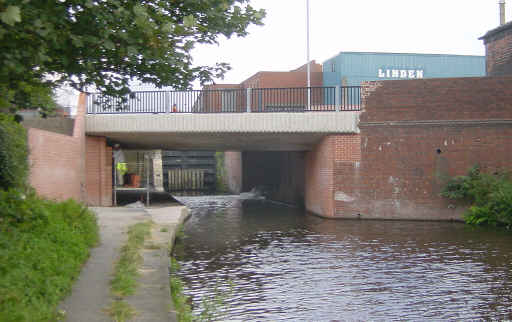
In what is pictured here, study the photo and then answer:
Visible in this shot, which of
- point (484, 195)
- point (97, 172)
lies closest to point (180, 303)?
point (484, 195)

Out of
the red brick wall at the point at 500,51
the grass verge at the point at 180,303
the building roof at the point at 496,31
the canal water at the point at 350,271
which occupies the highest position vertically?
the building roof at the point at 496,31

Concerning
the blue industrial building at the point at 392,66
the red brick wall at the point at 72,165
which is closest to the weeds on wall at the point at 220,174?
the blue industrial building at the point at 392,66

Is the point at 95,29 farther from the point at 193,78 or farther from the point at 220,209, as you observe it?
the point at 220,209

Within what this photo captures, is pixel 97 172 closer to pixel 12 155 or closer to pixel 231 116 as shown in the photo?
pixel 231 116

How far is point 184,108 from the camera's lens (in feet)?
65.5

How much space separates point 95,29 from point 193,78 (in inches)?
89.3

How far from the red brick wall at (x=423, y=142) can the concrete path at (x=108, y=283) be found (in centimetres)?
860

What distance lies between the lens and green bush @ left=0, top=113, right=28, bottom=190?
11.5m

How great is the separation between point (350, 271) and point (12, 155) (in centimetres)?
734

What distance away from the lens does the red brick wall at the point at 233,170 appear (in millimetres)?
37197

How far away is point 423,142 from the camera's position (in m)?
18.7

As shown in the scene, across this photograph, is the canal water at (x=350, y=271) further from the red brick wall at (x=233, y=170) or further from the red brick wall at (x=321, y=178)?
the red brick wall at (x=233, y=170)

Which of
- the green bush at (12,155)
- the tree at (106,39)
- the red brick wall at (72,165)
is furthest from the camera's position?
the red brick wall at (72,165)

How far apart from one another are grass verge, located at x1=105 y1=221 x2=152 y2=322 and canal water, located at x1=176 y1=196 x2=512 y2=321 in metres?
0.95
